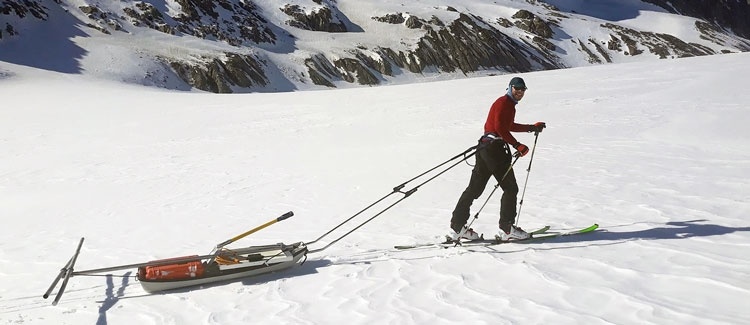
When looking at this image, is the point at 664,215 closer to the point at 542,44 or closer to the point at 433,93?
the point at 433,93

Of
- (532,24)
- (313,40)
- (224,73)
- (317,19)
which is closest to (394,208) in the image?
(224,73)

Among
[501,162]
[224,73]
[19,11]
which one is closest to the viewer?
[501,162]

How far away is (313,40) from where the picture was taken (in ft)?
312

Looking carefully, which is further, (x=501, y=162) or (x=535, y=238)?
(x=535, y=238)

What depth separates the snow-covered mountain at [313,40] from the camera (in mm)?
65250

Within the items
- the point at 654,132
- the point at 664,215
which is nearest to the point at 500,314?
the point at 664,215

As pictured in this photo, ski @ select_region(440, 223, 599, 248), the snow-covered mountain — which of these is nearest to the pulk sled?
ski @ select_region(440, 223, 599, 248)

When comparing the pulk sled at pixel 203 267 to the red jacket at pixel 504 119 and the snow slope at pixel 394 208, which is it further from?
the red jacket at pixel 504 119

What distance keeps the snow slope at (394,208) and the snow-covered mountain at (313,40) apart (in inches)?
1777

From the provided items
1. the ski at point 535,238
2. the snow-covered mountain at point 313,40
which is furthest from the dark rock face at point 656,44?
the ski at point 535,238

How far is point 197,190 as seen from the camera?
1229 centimetres

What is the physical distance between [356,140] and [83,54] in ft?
182

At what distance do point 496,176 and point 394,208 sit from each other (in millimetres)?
3072

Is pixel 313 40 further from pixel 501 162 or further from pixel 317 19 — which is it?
pixel 501 162
